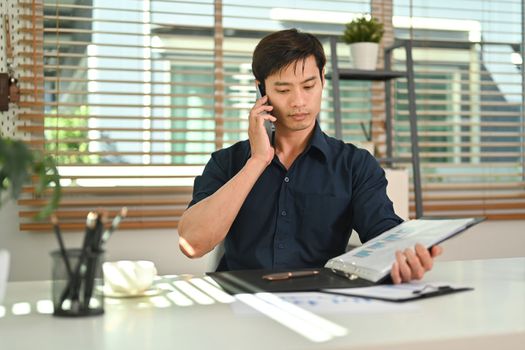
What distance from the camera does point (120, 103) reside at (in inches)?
147

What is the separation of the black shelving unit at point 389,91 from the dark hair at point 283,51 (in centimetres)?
153

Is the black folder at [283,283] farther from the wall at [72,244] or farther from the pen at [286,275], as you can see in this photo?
the wall at [72,244]

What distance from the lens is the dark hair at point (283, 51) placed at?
6.98 feet

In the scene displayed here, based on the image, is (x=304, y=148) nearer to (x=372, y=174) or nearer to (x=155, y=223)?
(x=372, y=174)

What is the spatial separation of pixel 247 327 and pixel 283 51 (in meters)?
1.14

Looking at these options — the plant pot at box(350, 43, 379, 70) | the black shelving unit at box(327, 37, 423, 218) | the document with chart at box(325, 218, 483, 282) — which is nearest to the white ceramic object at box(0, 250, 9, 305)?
the document with chart at box(325, 218, 483, 282)

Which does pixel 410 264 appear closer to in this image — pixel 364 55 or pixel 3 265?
pixel 3 265

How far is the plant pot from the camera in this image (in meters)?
3.75

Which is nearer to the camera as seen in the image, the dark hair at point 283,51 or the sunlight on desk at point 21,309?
the sunlight on desk at point 21,309

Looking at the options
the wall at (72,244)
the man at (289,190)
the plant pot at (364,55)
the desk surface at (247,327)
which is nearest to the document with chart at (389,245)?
the desk surface at (247,327)

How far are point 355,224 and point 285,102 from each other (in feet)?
1.30

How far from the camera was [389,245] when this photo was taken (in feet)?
5.46

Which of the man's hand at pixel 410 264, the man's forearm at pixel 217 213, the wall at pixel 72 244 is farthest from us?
the wall at pixel 72 244

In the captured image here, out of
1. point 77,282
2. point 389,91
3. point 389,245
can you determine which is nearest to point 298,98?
point 389,245
